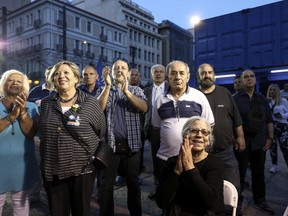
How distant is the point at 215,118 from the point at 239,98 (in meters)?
0.87

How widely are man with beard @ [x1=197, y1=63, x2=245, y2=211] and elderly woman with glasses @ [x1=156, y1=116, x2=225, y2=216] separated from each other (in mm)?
1146

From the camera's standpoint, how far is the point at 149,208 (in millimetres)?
3816

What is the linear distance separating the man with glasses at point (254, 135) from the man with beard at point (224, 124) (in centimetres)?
43

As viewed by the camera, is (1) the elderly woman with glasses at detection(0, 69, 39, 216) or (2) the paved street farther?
(2) the paved street

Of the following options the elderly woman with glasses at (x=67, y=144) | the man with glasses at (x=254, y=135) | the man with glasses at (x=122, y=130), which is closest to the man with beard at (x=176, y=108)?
the man with glasses at (x=122, y=130)

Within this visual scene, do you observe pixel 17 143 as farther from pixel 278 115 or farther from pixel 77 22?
pixel 77 22

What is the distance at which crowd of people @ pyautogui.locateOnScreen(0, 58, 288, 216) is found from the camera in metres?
2.10

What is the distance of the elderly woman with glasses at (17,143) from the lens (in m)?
2.56

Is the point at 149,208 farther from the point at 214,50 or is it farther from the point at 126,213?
the point at 214,50

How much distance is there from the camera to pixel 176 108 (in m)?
2.90

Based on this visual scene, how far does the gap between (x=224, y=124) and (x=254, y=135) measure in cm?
80

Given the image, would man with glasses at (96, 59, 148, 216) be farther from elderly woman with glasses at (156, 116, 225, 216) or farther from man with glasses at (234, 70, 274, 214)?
man with glasses at (234, 70, 274, 214)

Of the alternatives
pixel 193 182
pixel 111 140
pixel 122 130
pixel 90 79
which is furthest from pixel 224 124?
pixel 90 79

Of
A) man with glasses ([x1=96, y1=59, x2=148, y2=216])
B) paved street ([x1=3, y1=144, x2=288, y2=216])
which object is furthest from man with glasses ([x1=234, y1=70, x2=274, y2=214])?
man with glasses ([x1=96, y1=59, x2=148, y2=216])
